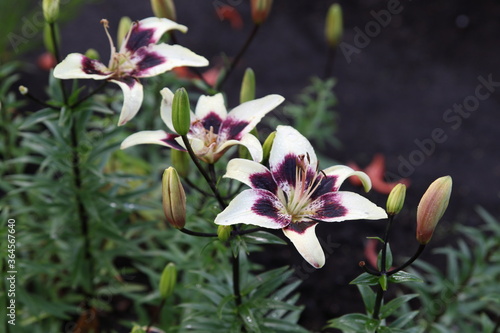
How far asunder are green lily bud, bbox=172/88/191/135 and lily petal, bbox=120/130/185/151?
0.35 ft

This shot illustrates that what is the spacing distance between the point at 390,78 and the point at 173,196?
8.80 feet

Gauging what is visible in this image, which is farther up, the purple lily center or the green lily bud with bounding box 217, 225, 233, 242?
the purple lily center

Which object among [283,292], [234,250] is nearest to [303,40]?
[283,292]

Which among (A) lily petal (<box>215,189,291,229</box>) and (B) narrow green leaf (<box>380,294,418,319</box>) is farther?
(B) narrow green leaf (<box>380,294,418,319</box>)

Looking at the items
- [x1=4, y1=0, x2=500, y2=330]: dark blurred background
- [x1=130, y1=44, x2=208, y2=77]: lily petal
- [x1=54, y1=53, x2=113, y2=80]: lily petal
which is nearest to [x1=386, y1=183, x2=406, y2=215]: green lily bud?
[x1=130, y1=44, x2=208, y2=77]: lily petal

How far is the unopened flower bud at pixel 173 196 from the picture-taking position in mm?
1238

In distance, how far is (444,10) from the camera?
13.1ft

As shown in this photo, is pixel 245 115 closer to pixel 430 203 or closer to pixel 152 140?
pixel 152 140

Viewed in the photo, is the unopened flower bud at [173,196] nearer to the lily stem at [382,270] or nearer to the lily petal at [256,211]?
the lily petal at [256,211]

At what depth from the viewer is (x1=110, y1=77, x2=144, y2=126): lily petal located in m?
1.42

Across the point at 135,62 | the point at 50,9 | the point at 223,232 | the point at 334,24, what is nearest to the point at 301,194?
the point at 223,232

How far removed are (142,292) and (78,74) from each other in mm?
1274

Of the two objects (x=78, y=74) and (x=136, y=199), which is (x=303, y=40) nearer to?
(x=136, y=199)

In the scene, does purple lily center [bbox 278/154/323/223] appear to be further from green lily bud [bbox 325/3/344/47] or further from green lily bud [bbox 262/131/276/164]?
green lily bud [bbox 325/3/344/47]
